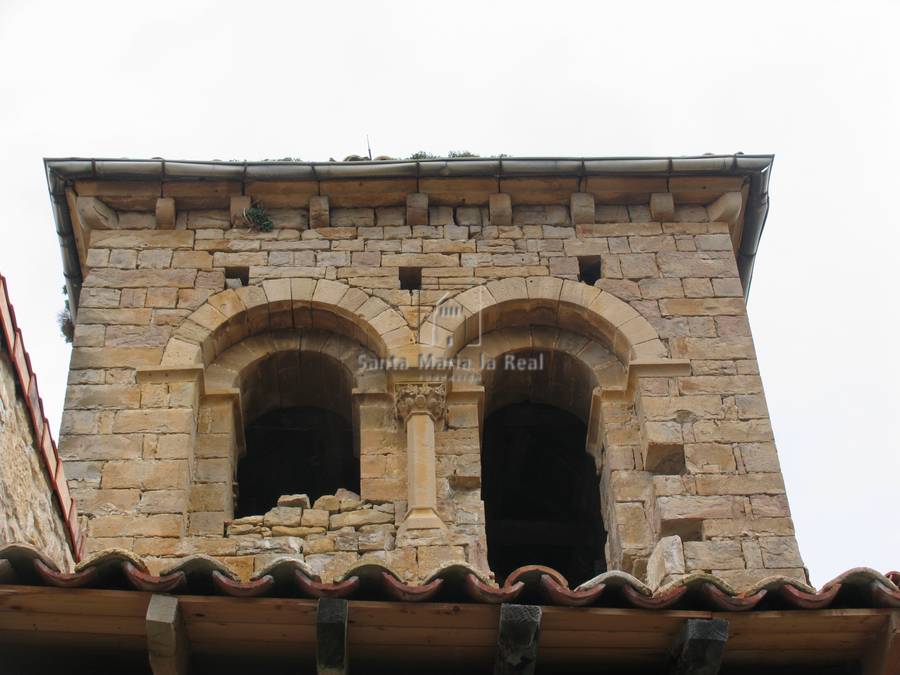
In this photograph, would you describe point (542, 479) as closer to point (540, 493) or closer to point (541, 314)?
point (540, 493)

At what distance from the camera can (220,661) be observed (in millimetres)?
8055

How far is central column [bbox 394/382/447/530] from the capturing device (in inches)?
475

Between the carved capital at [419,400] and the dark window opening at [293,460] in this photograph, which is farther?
the dark window opening at [293,460]

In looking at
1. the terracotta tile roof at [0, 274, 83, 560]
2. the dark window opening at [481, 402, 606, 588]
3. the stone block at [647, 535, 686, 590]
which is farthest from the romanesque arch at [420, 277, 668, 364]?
the terracotta tile roof at [0, 274, 83, 560]

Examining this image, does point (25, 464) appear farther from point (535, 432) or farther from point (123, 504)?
point (535, 432)

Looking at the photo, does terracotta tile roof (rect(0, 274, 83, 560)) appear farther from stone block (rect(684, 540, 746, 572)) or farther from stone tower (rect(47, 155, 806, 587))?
stone block (rect(684, 540, 746, 572))

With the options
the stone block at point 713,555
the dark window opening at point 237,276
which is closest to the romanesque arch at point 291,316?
the dark window opening at point 237,276

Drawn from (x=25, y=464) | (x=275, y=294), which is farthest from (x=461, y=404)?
(x=25, y=464)

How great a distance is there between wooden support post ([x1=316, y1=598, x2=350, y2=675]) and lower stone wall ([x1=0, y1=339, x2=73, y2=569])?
1793 millimetres

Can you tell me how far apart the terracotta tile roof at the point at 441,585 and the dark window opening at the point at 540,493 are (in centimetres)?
686

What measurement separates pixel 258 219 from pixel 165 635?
7.66m

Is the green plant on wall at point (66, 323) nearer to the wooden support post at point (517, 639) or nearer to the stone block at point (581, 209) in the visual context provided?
the stone block at point (581, 209)

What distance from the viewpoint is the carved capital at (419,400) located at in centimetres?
1302

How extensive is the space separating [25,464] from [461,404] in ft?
15.7
